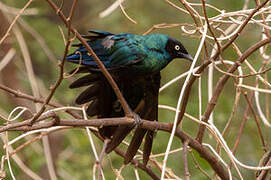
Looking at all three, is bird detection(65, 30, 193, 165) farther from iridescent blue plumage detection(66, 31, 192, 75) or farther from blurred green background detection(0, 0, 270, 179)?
blurred green background detection(0, 0, 270, 179)

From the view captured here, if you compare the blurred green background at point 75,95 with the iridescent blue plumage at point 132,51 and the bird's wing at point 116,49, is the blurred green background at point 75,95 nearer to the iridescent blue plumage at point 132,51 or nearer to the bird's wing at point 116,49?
the iridescent blue plumage at point 132,51

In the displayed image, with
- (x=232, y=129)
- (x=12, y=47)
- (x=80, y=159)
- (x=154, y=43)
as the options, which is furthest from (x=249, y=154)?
(x=12, y=47)

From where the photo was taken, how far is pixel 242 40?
18.2ft

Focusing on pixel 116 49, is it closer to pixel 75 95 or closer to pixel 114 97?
pixel 114 97

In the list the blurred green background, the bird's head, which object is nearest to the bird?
the bird's head

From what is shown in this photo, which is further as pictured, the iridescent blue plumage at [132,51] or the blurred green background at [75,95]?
the blurred green background at [75,95]

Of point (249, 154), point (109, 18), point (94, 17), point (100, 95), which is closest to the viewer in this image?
point (100, 95)

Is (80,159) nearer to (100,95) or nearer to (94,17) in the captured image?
(100,95)

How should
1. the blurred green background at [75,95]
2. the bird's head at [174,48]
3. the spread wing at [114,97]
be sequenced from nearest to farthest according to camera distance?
the spread wing at [114,97] < the bird's head at [174,48] < the blurred green background at [75,95]

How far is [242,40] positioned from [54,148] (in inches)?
96.5

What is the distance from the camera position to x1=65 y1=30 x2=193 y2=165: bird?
123 inches

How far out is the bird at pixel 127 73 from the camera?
314 centimetres

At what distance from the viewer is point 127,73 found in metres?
3.16

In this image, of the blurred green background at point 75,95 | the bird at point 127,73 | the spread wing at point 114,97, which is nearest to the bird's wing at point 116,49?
the bird at point 127,73
